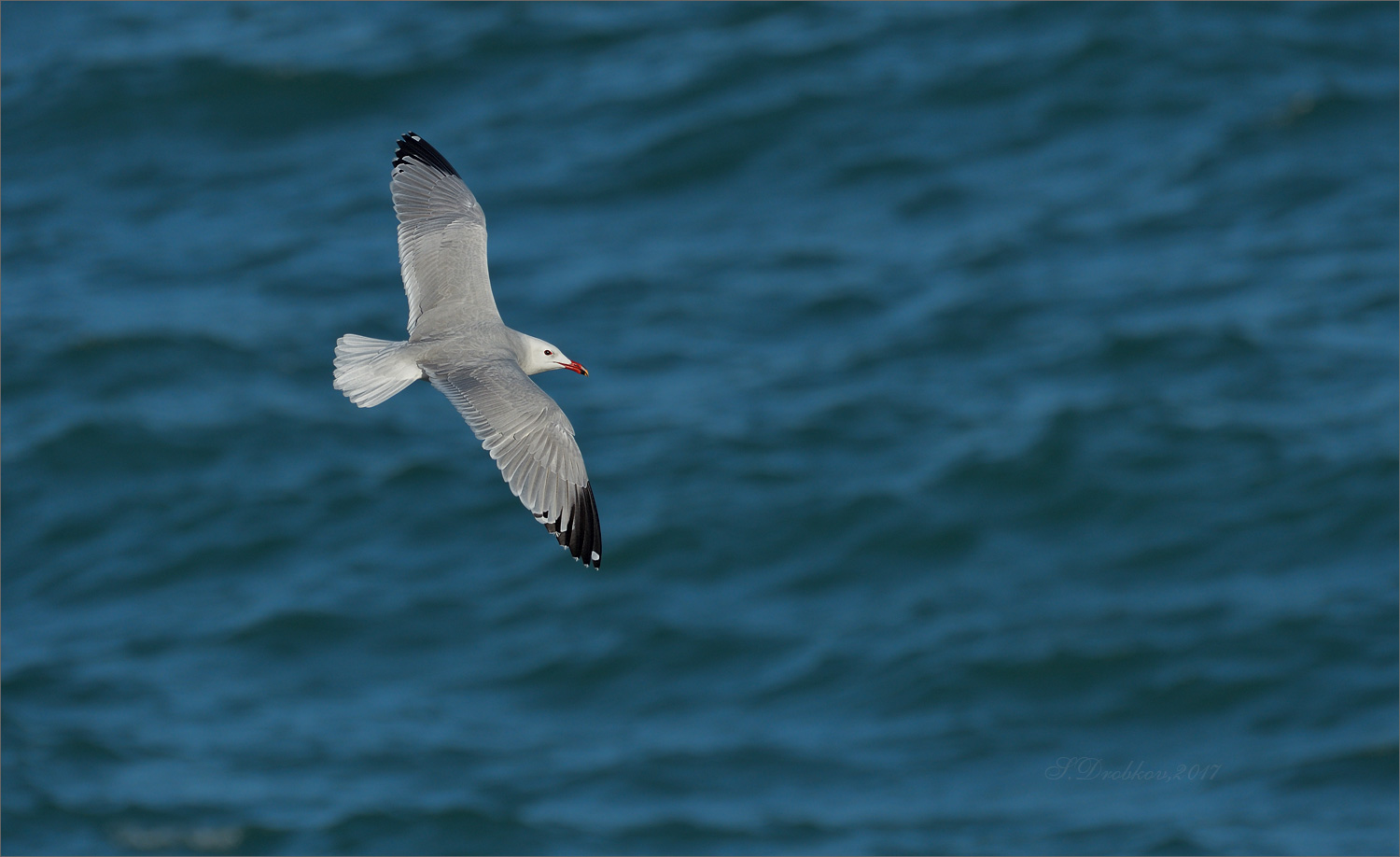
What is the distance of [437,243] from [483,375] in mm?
1209

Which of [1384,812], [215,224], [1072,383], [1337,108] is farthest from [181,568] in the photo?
[1337,108]

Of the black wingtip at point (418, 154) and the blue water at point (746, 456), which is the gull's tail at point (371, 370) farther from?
the blue water at point (746, 456)

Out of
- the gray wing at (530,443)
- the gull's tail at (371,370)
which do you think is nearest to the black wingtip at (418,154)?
the gull's tail at (371,370)

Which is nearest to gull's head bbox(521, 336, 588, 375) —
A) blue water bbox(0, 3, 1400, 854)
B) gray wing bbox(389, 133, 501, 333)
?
gray wing bbox(389, 133, 501, 333)

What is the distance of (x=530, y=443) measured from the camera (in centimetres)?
642

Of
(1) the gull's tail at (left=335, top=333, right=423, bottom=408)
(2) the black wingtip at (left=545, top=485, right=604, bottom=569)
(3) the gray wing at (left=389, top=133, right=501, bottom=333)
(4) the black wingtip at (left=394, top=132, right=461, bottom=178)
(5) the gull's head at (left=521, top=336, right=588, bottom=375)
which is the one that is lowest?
(2) the black wingtip at (left=545, top=485, right=604, bottom=569)

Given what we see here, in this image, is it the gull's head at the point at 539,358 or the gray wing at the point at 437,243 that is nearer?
the gull's head at the point at 539,358

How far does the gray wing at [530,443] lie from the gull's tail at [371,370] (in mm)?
134

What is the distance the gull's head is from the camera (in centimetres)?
702

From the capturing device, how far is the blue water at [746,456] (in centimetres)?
1488

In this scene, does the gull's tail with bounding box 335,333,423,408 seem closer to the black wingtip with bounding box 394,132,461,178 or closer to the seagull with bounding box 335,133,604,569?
the seagull with bounding box 335,133,604,569

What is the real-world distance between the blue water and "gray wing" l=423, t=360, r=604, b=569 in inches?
333

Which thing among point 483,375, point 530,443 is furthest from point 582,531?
point 483,375

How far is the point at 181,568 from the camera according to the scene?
17141mm
